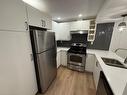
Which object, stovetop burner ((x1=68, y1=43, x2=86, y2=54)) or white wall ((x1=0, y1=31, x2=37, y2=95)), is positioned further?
stovetop burner ((x1=68, y1=43, x2=86, y2=54))

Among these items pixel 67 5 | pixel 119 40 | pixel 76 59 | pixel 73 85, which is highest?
pixel 67 5

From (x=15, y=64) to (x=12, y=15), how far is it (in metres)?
0.77

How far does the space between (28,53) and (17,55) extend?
231 mm

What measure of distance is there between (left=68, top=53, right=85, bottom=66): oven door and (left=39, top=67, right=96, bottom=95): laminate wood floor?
465mm

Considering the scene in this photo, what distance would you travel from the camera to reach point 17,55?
1143mm

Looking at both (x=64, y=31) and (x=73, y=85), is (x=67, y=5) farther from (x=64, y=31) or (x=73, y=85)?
(x=73, y=85)

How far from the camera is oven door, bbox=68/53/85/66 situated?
2.70 meters

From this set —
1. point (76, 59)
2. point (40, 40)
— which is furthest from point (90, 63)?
point (40, 40)

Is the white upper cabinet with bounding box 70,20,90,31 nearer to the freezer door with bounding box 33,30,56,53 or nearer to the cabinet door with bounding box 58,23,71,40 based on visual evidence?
the cabinet door with bounding box 58,23,71,40

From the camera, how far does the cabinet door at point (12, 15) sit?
2.97 ft

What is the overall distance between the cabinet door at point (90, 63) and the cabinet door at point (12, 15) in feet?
7.73

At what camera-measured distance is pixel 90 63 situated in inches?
106

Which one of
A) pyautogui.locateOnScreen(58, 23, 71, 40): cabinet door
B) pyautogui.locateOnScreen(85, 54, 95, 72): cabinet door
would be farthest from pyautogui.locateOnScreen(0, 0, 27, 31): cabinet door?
pyautogui.locateOnScreen(85, 54, 95, 72): cabinet door

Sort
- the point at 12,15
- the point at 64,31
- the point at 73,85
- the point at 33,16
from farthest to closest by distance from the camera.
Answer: the point at 64,31
the point at 73,85
the point at 33,16
the point at 12,15
